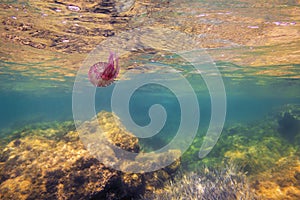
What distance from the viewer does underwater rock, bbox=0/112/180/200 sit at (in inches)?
233

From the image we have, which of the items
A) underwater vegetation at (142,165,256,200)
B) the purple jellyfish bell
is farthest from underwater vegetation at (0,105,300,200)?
the purple jellyfish bell

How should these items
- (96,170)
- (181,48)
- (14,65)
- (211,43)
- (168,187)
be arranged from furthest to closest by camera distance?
(14,65)
(181,48)
(211,43)
(168,187)
(96,170)

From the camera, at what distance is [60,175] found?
6.31m

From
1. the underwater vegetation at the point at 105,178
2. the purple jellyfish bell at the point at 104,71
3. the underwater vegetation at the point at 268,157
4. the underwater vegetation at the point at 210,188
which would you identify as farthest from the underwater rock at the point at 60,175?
the underwater vegetation at the point at 268,157

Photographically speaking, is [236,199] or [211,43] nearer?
[236,199]

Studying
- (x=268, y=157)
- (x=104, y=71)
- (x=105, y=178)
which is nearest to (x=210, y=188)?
(x=105, y=178)

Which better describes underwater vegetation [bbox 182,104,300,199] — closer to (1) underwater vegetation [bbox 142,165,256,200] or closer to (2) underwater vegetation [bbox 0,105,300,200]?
(2) underwater vegetation [bbox 0,105,300,200]

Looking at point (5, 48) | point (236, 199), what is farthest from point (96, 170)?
point (5, 48)

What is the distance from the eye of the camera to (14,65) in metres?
21.5

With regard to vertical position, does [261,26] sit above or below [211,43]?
above

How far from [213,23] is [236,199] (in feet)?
28.9

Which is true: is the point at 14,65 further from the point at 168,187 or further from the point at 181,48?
the point at 168,187

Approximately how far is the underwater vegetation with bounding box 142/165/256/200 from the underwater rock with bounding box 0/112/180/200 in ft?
2.49

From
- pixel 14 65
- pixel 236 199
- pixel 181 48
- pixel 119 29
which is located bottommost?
pixel 14 65
